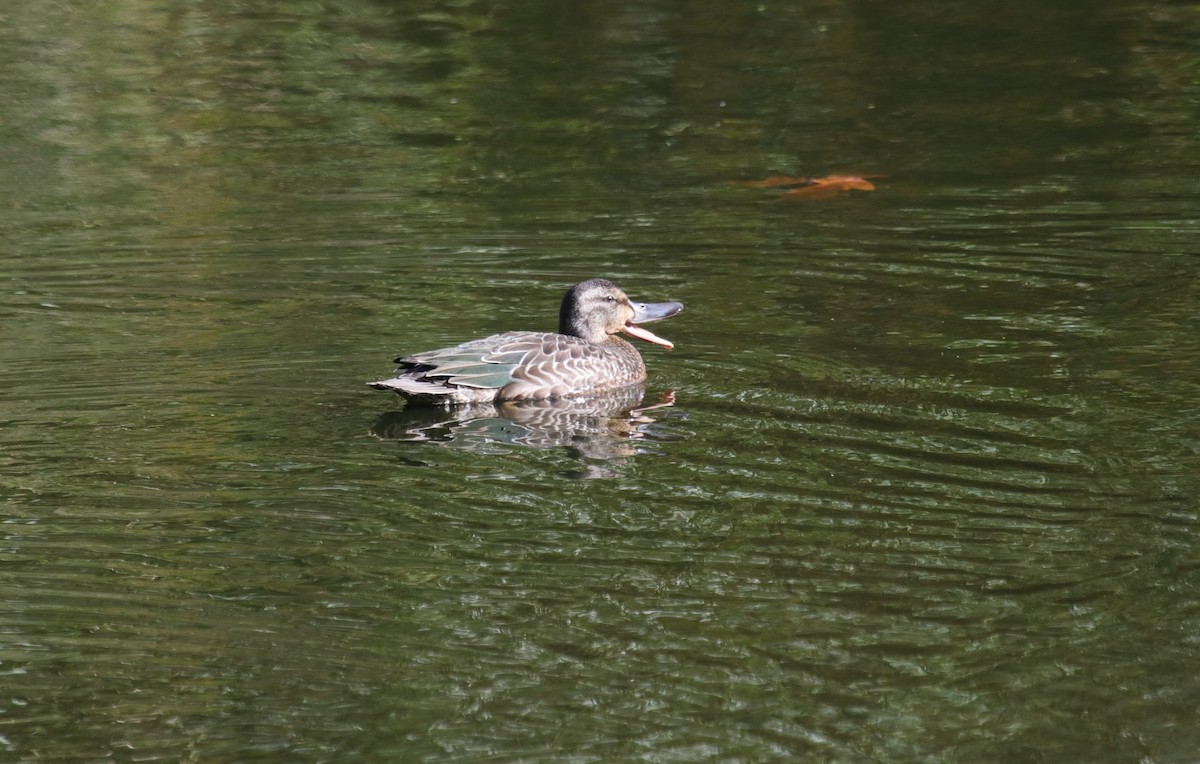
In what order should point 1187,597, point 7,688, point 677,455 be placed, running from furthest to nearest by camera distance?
point 677,455
point 1187,597
point 7,688

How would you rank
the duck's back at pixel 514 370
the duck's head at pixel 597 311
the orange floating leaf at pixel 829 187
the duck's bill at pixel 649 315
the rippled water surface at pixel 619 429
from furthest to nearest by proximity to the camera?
1. the orange floating leaf at pixel 829 187
2. the duck's bill at pixel 649 315
3. the duck's head at pixel 597 311
4. the duck's back at pixel 514 370
5. the rippled water surface at pixel 619 429

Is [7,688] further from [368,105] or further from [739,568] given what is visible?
[368,105]

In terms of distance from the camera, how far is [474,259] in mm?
11711

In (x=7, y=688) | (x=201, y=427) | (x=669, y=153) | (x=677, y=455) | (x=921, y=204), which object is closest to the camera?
(x=7, y=688)

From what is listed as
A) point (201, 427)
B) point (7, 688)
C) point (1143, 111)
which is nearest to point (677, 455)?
point (201, 427)

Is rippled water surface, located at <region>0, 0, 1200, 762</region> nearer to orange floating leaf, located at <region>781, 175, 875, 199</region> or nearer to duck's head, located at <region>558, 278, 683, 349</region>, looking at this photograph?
orange floating leaf, located at <region>781, 175, 875, 199</region>

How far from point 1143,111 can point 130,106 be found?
9.97m

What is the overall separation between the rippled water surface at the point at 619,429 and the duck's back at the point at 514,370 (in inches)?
6.7

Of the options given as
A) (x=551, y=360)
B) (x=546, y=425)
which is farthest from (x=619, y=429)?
(x=551, y=360)

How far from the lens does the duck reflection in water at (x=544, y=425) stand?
25.9 feet

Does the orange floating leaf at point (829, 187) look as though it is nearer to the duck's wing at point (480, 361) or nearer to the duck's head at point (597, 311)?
the duck's head at point (597, 311)

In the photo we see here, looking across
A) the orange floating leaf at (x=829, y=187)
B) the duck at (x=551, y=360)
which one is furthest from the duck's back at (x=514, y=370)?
the orange floating leaf at (x=829, y=187)

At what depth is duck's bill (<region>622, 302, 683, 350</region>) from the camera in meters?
9.50

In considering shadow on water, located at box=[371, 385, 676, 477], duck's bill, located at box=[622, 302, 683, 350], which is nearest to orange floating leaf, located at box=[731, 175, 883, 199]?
duck's bill, located at box=[622, 302, 683, 350]
